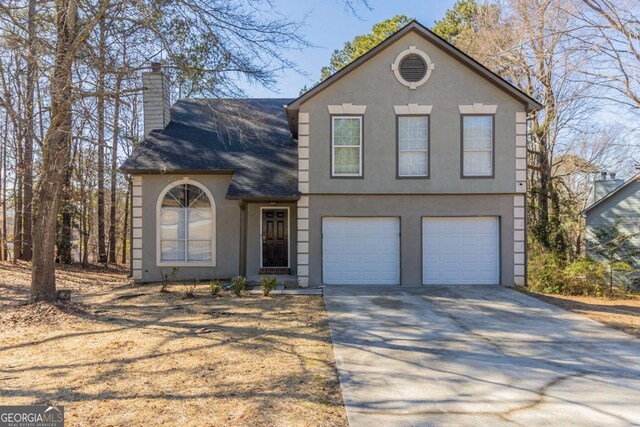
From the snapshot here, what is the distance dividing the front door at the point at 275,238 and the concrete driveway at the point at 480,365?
4093mm

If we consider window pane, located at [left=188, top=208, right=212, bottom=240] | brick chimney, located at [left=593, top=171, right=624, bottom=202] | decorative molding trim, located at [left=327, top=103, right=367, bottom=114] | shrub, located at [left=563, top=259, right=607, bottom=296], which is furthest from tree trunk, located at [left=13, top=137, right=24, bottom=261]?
brick chimney, located at [left=593, top=171, right=624, bottom=202]

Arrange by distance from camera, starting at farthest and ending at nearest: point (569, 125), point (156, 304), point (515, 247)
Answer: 1. point (569, 125)
2. point (515, 247)
3. point (156, 304)

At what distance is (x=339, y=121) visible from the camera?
11.7 m

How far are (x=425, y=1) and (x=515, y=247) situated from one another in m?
8.35

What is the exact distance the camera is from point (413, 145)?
38.4 feet

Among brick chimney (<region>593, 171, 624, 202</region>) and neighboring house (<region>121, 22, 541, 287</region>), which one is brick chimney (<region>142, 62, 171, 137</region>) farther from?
brick chimney (<region>593, 171, 624, 202</region>)

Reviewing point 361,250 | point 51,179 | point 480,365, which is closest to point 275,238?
point 361,250

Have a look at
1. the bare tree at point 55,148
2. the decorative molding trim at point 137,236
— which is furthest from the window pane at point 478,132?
the decorative molding trim at point 137,236

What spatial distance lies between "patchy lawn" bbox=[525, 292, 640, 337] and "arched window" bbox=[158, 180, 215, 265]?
9.41 m

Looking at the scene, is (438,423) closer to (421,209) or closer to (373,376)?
(373,376)

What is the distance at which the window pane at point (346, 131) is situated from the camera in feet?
38.3

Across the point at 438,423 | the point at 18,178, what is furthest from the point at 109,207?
the point at 438,423

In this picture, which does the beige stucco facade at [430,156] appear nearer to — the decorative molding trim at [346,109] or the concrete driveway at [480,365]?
the decorative molding trim at [346,109]

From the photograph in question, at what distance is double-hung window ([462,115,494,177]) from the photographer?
11.6m
